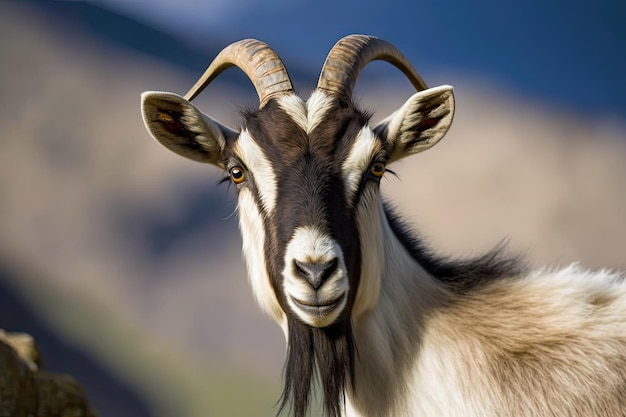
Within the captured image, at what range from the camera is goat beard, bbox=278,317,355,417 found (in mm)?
3562

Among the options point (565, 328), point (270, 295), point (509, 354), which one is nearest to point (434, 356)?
point (509, 354)

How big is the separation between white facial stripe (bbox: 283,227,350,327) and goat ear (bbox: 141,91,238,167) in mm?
964

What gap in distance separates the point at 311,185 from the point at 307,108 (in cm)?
54

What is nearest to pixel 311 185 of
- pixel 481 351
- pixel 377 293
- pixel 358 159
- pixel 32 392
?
pixel 358 159

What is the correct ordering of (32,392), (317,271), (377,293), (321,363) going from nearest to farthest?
(317,271) → (321,363) → (377,293) → (32,392)

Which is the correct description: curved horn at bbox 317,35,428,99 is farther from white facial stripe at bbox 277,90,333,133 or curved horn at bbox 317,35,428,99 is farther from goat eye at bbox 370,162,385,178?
goat eye at bbox 370,162,385,178

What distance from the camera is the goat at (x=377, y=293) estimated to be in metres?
3.55

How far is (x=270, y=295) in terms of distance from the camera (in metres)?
3.68

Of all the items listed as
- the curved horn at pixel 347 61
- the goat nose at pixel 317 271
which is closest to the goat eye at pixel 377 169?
the curved horn at pixel 347 61

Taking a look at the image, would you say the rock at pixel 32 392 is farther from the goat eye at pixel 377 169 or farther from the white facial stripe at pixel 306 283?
the goat eye at pixel 377 169

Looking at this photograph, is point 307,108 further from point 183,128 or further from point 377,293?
point 377,293

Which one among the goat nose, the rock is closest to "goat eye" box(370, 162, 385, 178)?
the goat nose

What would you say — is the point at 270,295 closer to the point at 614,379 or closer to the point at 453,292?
the point at 453,292

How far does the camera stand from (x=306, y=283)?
316 centimetres
